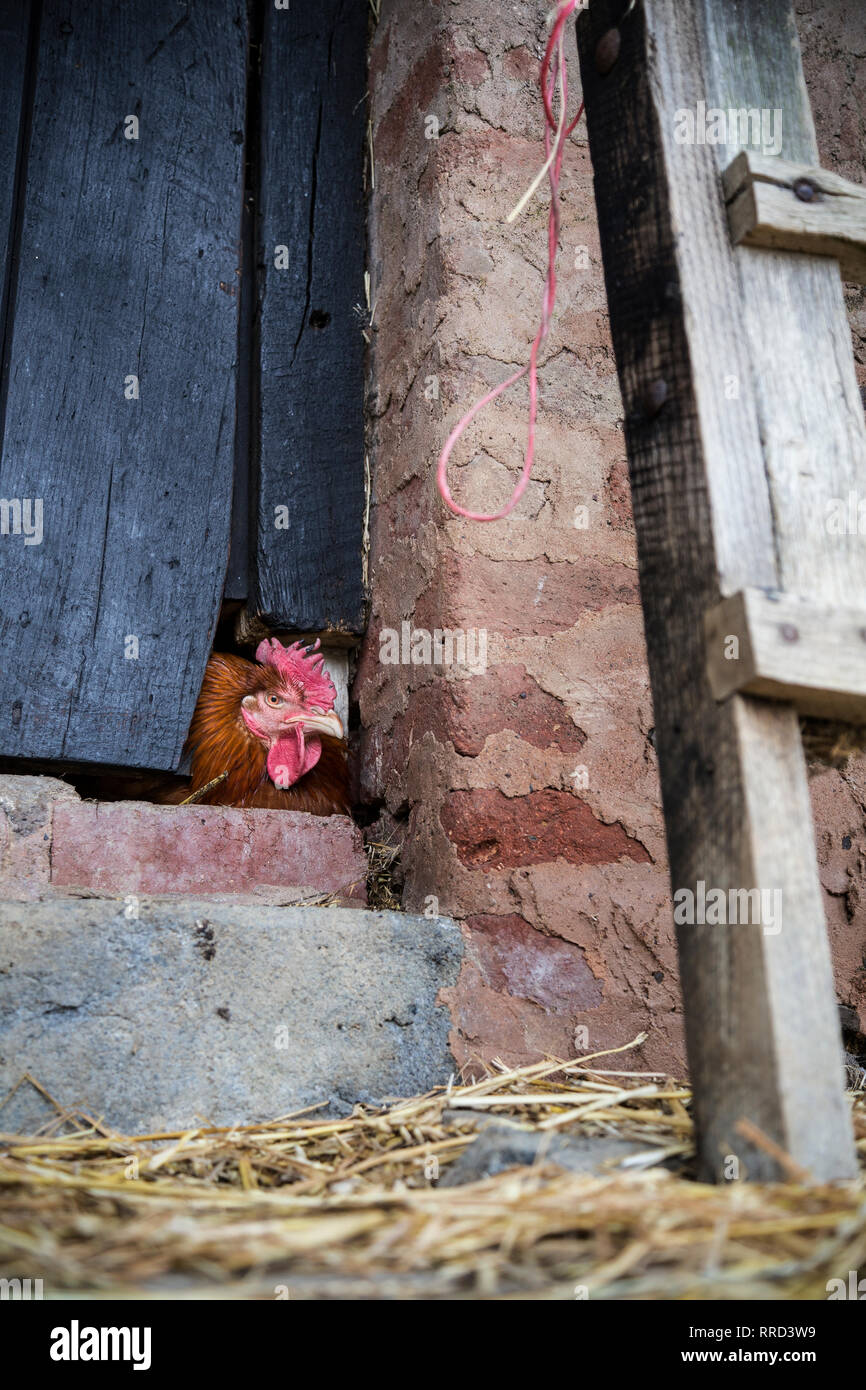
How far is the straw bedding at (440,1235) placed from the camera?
0.99 meters

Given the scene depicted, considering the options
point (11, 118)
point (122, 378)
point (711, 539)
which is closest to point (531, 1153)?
point (711, 539)

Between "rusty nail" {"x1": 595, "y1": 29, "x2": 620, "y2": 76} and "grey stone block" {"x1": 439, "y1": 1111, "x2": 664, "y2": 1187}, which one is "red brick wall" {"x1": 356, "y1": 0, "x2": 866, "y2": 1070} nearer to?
"grey stone block" {"x1": 439, "y1": 1111, "x2": 664, "y2": 1187}

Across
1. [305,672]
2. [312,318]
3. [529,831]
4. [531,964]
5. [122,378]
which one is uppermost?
[312,318]

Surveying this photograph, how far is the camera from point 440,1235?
3.50 feet

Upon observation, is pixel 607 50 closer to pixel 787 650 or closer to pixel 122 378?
pixel 787 650

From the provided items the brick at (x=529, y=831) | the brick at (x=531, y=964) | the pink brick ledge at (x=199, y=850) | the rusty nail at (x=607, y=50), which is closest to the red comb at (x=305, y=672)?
the pink brick ledge at (x=199, y=850)

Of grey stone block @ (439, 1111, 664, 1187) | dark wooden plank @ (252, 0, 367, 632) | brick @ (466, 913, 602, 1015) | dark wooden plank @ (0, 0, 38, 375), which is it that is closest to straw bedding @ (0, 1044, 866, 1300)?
grey stone block @ (439, 1111, 664, 1187)

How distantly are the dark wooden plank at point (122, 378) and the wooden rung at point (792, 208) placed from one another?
1.48 metres

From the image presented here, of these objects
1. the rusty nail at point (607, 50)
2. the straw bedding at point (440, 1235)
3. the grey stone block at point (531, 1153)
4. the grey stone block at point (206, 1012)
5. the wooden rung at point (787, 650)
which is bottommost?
the straw bedding at point (440, 1235)

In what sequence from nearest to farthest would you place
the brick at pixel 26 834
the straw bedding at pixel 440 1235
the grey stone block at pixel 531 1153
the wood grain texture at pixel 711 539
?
the straw bedding at pixel 440 1235 → the wood grain texture at pixel 711 539 → the grey stone block at pixel 531 1153 → the brick at pixel 26 834

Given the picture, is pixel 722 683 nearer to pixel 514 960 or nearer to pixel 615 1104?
pixel 615 1104

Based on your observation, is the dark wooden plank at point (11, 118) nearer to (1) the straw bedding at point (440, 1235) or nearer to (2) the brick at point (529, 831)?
(2) the brick at point (529, 831)

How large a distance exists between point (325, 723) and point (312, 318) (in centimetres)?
102

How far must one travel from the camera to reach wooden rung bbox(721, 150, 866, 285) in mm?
1418
